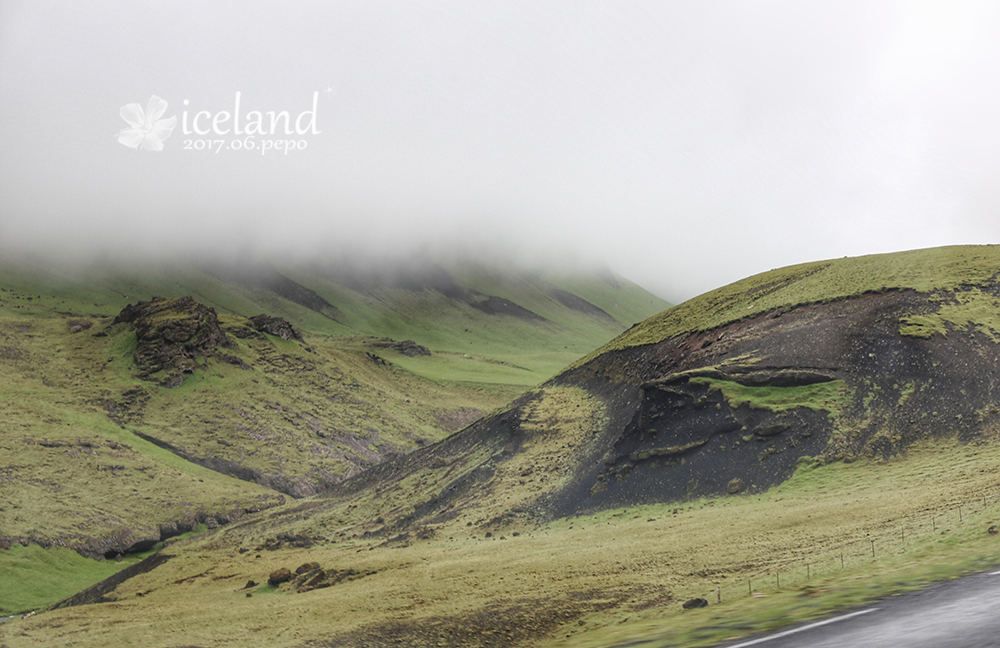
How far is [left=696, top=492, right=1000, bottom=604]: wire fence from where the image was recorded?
62.4 ft

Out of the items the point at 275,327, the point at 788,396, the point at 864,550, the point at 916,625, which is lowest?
the point at 864,550

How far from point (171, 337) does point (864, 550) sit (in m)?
98.0

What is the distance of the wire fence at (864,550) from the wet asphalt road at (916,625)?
456cm

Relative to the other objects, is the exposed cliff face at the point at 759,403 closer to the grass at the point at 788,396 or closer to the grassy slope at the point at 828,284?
the grass at the point at 788,396

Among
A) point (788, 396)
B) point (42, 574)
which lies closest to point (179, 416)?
point (42, 574)

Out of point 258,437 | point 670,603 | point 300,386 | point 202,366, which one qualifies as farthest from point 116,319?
point 670,603

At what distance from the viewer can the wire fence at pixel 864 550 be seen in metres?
19.0

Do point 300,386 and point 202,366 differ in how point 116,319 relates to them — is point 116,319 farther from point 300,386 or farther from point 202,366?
point 300,386

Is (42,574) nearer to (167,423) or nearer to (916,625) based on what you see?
(167,423)

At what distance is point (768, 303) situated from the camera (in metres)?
50.6

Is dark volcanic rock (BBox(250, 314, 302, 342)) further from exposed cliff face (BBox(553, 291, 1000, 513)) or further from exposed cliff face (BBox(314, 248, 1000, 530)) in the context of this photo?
exposed cliff face (BBox(553, 291, 1000, 513))

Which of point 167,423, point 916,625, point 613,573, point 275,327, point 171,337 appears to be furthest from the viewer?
point 275,327

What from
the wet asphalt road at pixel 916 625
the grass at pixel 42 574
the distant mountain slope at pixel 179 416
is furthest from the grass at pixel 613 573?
the distant mountain slope at pixel 179 416

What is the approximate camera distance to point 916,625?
1170 cm
